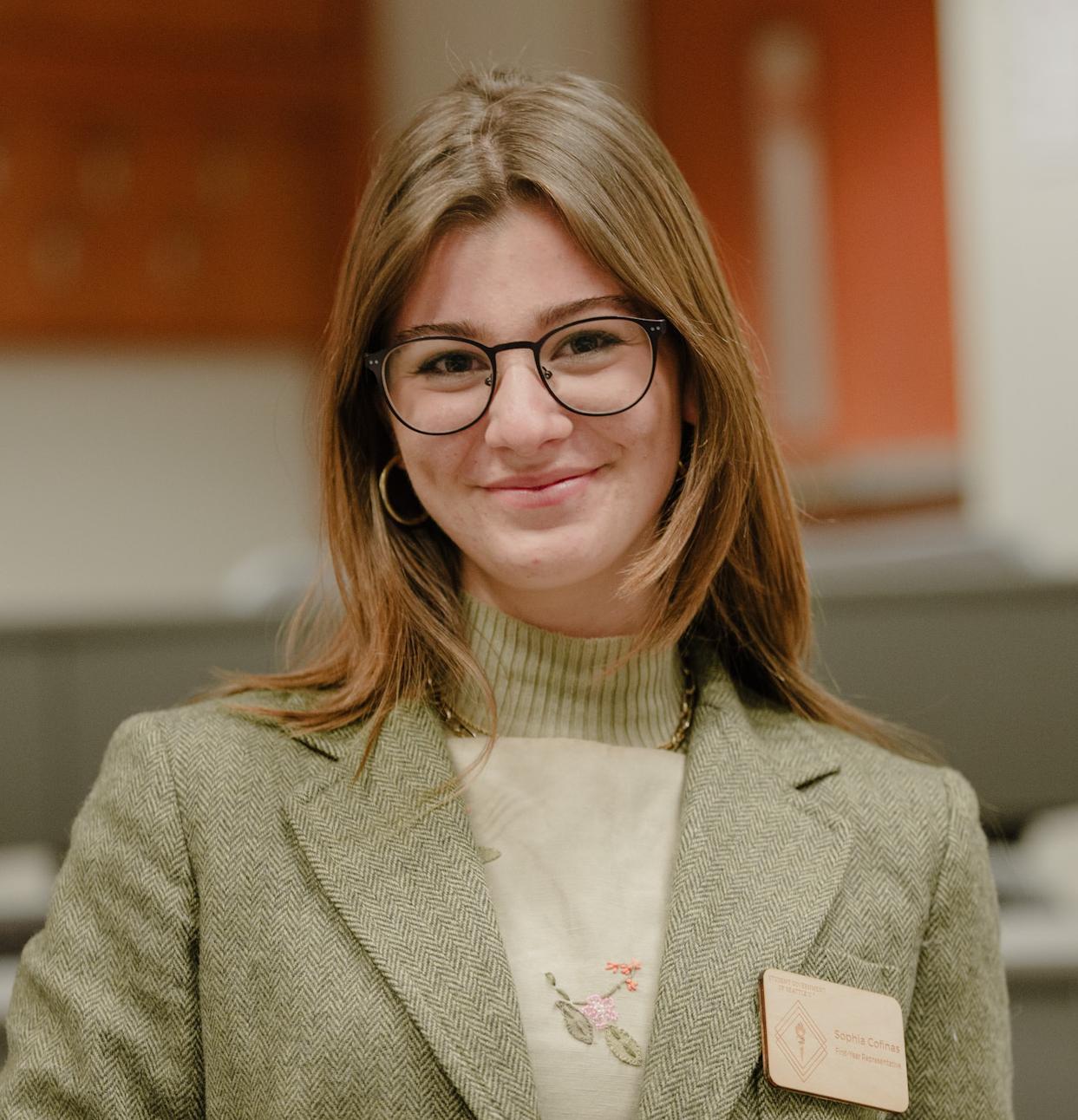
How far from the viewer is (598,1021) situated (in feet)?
3.77

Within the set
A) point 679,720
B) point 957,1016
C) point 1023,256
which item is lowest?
point 957,1016

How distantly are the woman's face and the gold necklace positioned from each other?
0.46 feet

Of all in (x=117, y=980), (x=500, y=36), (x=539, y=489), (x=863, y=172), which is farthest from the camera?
(x=500, y=36)

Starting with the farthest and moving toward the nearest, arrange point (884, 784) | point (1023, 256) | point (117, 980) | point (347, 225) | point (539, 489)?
1. point (347, 225)
2. point (1023, 256)
3. point (884, 784)
4. point (539, 489)
5. point (117, 980)

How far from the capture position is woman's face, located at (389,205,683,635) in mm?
1197

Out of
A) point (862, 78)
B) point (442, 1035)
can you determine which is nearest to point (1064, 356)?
point (862, 78)

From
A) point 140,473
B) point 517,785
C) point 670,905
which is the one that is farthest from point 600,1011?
point 140,473

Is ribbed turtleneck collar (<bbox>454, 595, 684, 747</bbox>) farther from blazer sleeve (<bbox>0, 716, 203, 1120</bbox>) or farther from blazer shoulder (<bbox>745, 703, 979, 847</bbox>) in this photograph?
blazer sleeve (<bbox>0, 716, 203, 1120</bbox>)

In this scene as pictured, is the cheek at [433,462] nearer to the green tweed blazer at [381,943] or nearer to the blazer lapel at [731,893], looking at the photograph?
the green tweed blazer at [381,943]

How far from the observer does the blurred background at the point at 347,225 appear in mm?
3205

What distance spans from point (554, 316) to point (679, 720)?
0.42 metres

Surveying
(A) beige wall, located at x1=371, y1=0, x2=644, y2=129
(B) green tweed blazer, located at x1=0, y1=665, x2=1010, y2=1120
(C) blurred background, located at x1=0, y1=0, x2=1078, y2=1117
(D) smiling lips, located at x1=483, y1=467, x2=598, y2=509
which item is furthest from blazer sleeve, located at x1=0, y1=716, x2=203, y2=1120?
(A) beige wall, located at x1=371, y1=0, x2=644, y2=129

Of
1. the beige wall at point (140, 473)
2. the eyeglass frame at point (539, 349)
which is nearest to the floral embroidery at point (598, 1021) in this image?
the eyeglass frame at point (539, 349)

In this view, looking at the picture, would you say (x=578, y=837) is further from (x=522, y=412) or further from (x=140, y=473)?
(x=140, y=473)
